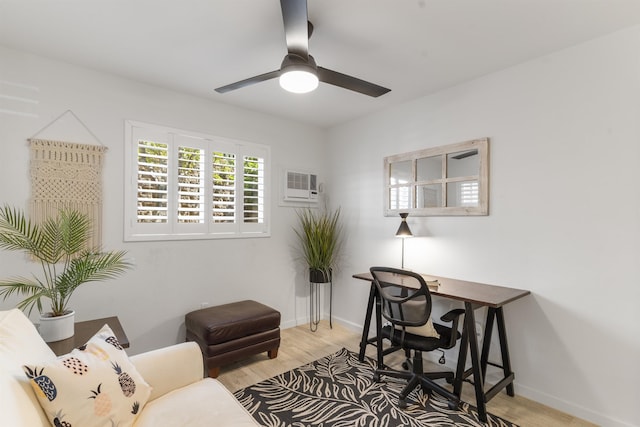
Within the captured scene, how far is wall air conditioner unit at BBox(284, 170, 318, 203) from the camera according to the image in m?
3.86

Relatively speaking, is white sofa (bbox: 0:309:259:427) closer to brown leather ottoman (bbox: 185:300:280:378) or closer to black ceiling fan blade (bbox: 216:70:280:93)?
brown leather ottoman (bbox: 185:300:280:378)

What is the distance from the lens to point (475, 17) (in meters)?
1.92

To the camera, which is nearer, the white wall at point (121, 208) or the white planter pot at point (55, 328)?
the white planter pot at point (55, 328)

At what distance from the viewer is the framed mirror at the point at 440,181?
2.73 meters

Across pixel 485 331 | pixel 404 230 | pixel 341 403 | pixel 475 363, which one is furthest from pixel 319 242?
pixel 475 363

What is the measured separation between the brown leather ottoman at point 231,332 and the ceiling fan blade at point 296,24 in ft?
7.25

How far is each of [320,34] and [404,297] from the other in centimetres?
190

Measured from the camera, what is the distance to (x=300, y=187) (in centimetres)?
397

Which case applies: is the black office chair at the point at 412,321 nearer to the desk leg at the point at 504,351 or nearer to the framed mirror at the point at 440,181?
the desk leg at the point at 504,351

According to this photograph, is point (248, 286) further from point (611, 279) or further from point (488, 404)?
point (611, 279)

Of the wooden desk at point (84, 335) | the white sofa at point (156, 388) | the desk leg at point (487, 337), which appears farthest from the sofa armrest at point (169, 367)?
the desk leg at point (487, 337)

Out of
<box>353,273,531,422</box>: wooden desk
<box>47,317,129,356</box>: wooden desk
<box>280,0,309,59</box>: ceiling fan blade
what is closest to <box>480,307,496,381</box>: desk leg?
<box>353,273,531,422</box>: wooden desk

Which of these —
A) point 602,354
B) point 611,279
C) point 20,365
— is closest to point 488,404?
point 602,354

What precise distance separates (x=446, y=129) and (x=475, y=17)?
115cm
